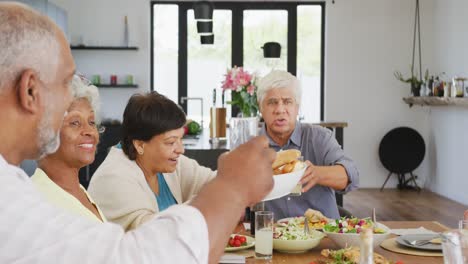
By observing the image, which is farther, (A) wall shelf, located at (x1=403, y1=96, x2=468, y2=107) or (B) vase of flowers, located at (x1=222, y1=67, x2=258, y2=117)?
(A) wall shelf, located at (x1=403, y1=96, x2=468, y2=107)

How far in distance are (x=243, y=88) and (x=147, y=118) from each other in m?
2.74

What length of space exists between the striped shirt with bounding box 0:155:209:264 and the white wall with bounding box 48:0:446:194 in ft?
29.5

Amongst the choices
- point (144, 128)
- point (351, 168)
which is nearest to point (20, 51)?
point (144, 128)

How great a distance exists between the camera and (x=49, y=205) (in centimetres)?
91

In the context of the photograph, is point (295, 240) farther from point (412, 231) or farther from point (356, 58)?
point (356, 58)

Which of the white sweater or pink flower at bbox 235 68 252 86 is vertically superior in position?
pink flower at bbox 235 68 252 86

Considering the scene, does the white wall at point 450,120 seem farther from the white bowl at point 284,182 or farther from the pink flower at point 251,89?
the white bowl at point 284,182

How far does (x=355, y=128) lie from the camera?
989 cm

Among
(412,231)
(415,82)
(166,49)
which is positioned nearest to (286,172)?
(412,231)

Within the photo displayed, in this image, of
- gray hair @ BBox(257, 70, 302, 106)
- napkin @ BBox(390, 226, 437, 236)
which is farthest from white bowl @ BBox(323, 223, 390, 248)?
gray hair @ BBox(257, 70, 302, 106)

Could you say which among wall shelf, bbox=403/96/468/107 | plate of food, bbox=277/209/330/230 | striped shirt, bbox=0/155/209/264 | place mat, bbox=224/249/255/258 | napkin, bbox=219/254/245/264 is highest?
striped shirt, bbox=0/155/209/264

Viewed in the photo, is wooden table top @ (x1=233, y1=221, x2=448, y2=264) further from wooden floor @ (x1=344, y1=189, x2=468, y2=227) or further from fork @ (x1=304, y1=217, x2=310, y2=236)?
wooden floor @ (x1=344, y1=189, x2=468, y2=227)

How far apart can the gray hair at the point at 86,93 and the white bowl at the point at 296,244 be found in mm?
767

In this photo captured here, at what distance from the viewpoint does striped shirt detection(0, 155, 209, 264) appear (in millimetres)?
891
